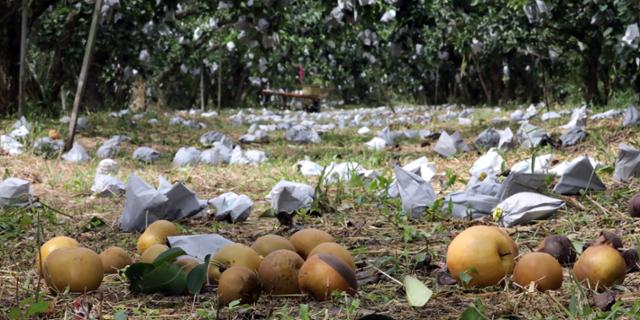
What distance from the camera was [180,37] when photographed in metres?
17.8

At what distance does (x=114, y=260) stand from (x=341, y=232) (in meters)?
0.97

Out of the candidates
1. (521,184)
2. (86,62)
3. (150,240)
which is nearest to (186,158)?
(86,62)

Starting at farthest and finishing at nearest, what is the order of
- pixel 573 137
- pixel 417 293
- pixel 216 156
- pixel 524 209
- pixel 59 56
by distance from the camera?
pixel 59 56 → pixel 216 156 → pixel 573 137 → pixel 524 209 → pixel 417 293

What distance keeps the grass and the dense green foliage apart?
1874mm

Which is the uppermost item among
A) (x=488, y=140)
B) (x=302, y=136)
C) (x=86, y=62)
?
(x=86, y=62)

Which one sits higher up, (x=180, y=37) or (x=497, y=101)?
(x=180, y=37)

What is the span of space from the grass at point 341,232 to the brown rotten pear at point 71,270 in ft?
0.10

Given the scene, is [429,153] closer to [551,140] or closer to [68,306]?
[551,140]

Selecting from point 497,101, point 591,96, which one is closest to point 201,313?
point 591,96

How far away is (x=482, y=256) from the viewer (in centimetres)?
187

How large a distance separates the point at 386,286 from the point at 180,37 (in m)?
16.4

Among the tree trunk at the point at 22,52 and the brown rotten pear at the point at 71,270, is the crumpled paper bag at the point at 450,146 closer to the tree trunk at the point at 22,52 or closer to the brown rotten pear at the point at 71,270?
the brown rotten pear at the point at 71,270

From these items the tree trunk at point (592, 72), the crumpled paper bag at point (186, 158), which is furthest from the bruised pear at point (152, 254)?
the tree trunk at point (592, 72)

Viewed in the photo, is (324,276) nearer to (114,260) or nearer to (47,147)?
(114,260)
